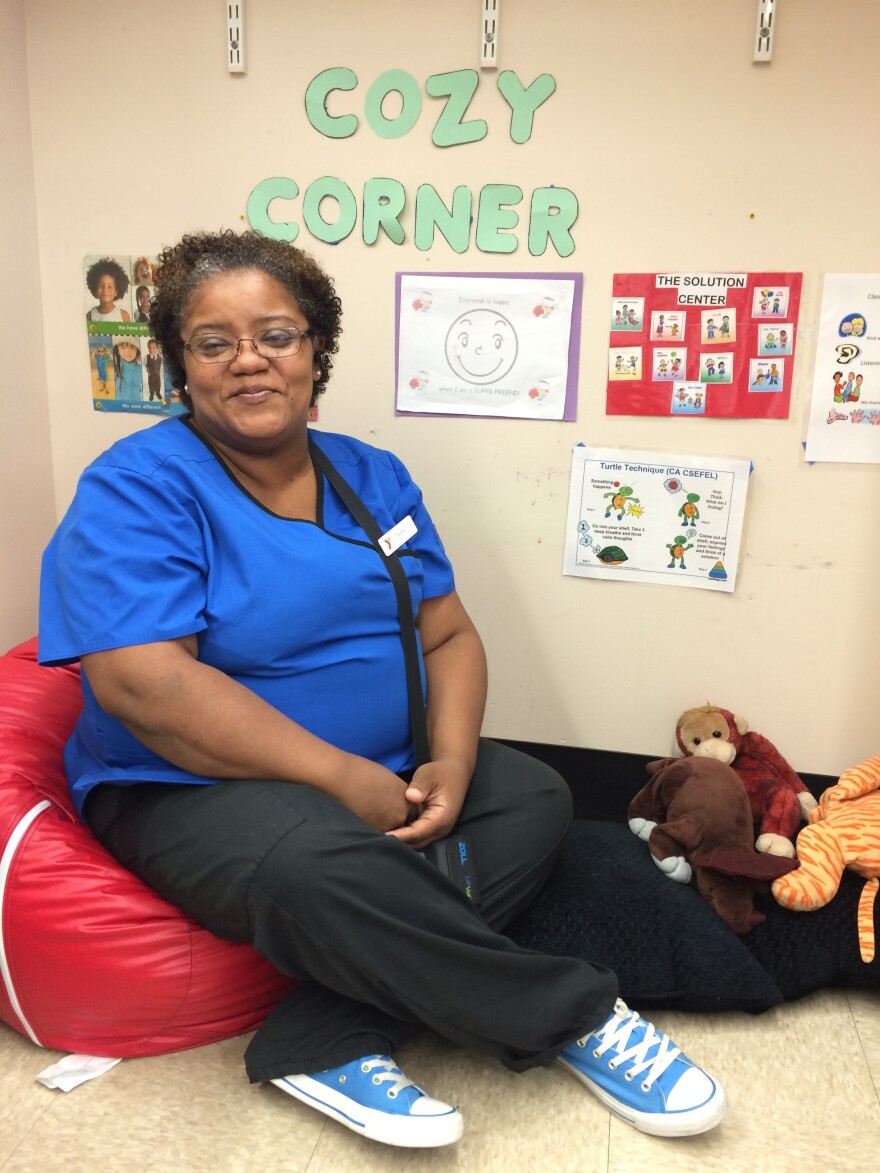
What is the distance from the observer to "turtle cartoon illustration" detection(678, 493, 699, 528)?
1.74 m

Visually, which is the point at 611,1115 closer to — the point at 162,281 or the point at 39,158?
the point at 162,281

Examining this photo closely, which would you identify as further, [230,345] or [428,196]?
[428,196]

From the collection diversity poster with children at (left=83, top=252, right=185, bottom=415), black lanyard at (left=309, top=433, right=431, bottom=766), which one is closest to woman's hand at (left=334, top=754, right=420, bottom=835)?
black lanyard at (left=309, top=433, right=431, bottom=766)

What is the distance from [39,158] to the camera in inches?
71.5

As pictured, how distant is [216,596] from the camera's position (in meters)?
1.24

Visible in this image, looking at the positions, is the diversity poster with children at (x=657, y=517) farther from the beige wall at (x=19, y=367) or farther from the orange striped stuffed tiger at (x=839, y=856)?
the beige wall at (x=19, y=367)

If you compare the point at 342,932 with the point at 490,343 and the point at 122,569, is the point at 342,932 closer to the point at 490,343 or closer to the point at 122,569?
the point at 122,569

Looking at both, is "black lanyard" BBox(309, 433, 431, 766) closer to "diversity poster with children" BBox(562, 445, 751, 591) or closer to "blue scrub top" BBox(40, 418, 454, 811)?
"blue scrub top" BBox(40, 418, 454, 811)

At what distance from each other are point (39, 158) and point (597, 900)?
6.05 feet

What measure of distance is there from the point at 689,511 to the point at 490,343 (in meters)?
0.52

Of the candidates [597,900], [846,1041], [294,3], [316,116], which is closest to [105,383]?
[316,116]

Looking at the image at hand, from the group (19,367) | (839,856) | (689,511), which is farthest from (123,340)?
(839,856)

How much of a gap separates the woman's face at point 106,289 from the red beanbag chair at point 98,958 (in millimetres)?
1047

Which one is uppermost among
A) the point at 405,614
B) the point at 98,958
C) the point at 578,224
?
the point at 578,224
